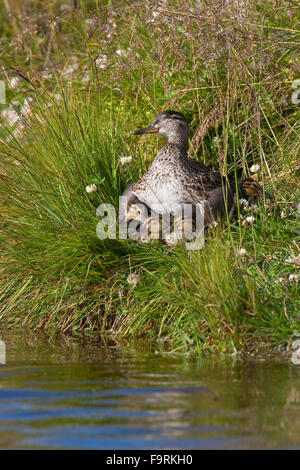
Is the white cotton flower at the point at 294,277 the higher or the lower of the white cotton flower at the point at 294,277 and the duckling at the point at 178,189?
the lower

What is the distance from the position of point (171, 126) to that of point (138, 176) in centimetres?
51

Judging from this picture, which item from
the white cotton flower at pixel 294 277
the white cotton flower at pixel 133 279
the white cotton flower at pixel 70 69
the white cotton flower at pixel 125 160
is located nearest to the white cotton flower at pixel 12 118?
the white cotton flower at pixel 70 69

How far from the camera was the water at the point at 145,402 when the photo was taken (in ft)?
11.1

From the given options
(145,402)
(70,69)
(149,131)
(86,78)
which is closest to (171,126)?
(149,131)

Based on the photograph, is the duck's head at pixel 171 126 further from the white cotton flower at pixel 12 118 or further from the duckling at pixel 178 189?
the white cotton flower at pixel 12 118

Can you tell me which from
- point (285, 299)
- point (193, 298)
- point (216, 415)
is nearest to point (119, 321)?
point (193, 298)

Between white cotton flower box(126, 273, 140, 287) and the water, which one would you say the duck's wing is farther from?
the water

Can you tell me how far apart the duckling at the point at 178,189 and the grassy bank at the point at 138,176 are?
188 mm

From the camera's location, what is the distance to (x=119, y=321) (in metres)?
5.71

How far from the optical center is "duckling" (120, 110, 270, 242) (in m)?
6.04

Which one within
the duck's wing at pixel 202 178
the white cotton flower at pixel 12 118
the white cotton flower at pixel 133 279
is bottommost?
the white cotton flower at pixel 133 279

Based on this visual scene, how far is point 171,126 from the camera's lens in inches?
255

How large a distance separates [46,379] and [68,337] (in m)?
1.34

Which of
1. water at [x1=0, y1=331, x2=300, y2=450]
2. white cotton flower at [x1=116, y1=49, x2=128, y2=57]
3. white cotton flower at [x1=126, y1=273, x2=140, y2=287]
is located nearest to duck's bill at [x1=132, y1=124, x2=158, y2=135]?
white cotton flower at [x1=116, y1=49, x2=128, y2=57]
